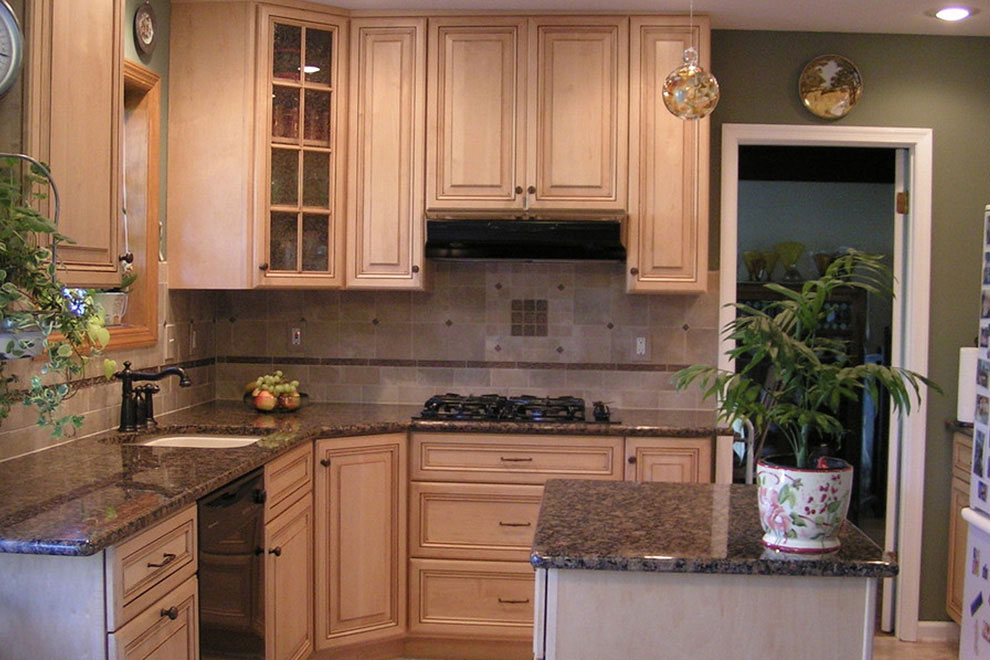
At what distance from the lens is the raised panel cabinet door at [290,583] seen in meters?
2.95

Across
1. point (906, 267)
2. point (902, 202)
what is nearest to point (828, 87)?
point (902, 202)

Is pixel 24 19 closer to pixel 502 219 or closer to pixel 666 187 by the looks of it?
pixel 502 219

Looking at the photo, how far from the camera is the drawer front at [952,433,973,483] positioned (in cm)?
379

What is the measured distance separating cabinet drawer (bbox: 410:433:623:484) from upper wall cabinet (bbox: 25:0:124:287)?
1.45m

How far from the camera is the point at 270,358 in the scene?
164 inches

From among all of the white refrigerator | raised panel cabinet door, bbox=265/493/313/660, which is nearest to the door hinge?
the white refrigerator

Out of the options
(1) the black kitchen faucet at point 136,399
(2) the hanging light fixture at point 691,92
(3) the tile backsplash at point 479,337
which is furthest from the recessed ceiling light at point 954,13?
(1) the black kitchen faucet at point 136,399

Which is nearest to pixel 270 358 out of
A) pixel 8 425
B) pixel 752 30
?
pixel 8 425

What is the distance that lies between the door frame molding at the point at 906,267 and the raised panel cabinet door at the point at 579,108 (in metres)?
0.54

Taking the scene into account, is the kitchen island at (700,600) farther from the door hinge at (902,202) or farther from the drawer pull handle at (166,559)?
the door hinge at (902,202)

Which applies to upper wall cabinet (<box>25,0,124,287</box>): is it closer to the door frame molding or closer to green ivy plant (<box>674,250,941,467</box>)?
green ivy plant (<box>674,250,941,467</box>)

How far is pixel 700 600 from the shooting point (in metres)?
1.80

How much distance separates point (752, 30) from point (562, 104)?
913 millimetres

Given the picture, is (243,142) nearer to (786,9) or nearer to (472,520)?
(472,520)
